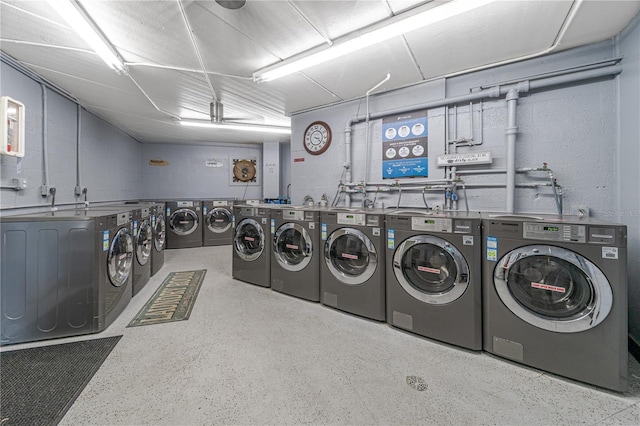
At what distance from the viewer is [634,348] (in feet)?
5.98

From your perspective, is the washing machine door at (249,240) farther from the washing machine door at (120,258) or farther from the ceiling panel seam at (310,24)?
the ceiling panel seam at (310,24)

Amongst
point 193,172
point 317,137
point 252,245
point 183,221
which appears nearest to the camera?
point 252,245

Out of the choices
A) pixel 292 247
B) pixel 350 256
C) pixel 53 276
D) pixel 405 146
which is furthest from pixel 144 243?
pixel 405 146

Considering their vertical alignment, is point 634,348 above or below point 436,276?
below

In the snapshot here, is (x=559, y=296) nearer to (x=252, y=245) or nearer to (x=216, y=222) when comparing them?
(x=252, y=245)

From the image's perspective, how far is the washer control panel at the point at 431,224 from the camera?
1949 millimetres

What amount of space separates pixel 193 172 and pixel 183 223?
5.59 ft

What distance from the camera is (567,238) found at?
156 centimetres

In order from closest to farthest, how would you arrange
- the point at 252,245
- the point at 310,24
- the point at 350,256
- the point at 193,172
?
the point at 310,24, the point at 350,256, the point at 252,245, the point at 193,172

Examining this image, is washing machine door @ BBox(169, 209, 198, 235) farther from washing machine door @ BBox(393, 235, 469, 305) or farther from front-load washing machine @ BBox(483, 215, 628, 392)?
front-load washing machine @ BBox(483, 215, 628, 392)

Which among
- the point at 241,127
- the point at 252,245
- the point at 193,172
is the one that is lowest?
the point at 252,245

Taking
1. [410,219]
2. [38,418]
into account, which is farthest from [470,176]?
[38,418]

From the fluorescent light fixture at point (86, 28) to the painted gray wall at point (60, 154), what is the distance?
110 cm

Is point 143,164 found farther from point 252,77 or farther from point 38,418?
point 38,418
